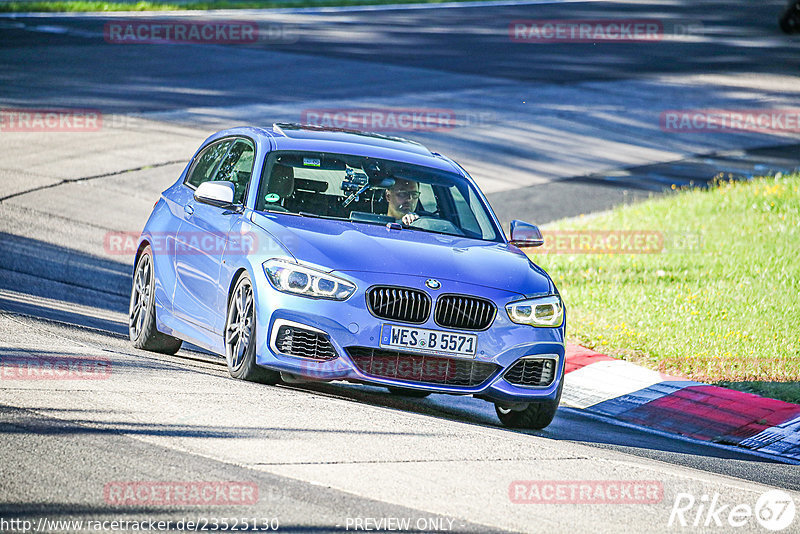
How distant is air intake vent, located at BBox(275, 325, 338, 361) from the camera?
25.9 ft

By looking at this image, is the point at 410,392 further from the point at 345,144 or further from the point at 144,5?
the point at 144,5

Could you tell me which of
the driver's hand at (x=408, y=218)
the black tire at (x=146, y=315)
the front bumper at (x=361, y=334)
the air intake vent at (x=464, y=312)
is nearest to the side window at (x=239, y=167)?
the black tire at (x=146, y=315)

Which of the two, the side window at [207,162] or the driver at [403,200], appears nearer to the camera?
the driver at [403,200]

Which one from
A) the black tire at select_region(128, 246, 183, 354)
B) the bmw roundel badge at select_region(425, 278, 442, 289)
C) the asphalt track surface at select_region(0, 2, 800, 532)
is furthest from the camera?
the black tire at select_region(128, 246, 183, 354)


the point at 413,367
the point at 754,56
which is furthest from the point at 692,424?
the point at 754,56

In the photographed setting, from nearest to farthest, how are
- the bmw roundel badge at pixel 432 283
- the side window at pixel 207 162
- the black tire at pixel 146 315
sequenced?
the bmw roundel badge at pixel 432 283, the black tire at pixel 146 315, the side window at pixel 207 162

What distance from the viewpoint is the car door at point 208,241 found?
29.1 feet

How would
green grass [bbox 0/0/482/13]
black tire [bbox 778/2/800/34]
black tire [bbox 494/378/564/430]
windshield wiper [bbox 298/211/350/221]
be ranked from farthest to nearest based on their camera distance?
black tire [bbox 778/2/800/34]
green grass [bbox 0/0/482/13]
windshield wiper [bbox 298/211/350/221]
black tire [bbox 494/378/564/430]
